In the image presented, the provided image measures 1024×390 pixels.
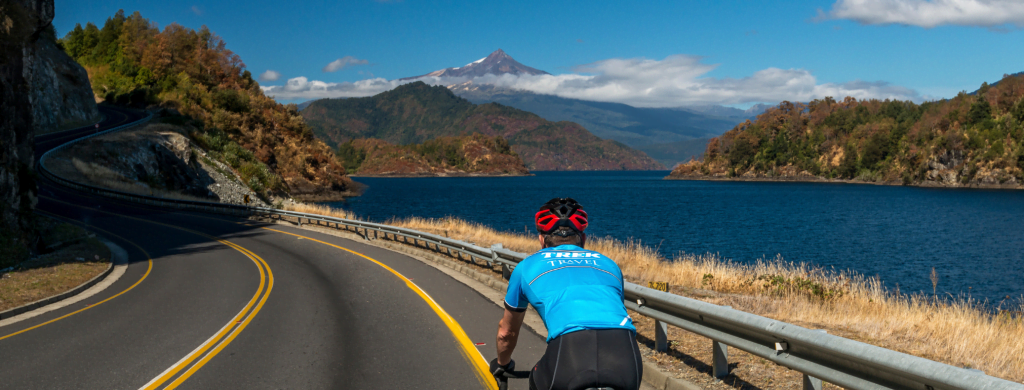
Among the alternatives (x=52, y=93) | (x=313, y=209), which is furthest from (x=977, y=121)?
(x=52, y=93)

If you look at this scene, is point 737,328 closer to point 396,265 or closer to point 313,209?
point 396,265

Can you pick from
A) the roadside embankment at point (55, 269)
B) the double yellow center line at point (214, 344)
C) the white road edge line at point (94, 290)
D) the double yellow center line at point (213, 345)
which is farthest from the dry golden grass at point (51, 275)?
the double yellow center line at point (213, 345)

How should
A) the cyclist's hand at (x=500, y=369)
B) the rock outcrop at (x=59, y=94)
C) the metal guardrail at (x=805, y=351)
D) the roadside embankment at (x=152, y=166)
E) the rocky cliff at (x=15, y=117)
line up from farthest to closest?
1. the rock outcrop at (x=59, y=94)
2. the roadside embankment at (x=152, y=166)
3. the rocky cliff at (x=15, y=117)
4. the cyclist's hand at (x=500, y=369)
5. the metal guardrail at (x=805, y=351)

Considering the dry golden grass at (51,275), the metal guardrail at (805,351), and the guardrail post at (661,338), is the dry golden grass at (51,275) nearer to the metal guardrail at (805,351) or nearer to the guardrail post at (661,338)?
the guardrail post at (661,338)

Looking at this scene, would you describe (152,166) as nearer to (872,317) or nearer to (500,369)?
(872,317)

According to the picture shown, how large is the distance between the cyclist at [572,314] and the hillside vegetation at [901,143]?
13941 centimetres

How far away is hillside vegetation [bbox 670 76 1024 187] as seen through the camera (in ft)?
378

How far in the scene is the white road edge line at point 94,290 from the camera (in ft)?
35.3

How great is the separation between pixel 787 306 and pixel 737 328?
4.73m

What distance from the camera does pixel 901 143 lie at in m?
141

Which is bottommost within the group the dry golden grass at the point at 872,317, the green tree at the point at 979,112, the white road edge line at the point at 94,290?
the white road edge line at the point at 94,290

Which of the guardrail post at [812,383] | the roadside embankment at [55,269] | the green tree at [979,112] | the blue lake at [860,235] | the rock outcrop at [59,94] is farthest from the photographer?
the green tree at [979,112]

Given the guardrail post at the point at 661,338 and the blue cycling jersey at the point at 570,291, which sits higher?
the blue cycling jersey at the point at 570,291

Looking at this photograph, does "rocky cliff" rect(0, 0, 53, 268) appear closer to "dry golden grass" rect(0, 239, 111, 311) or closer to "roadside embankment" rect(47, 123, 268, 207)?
"dry golden grass" rect(0, 239, 111, 311)
